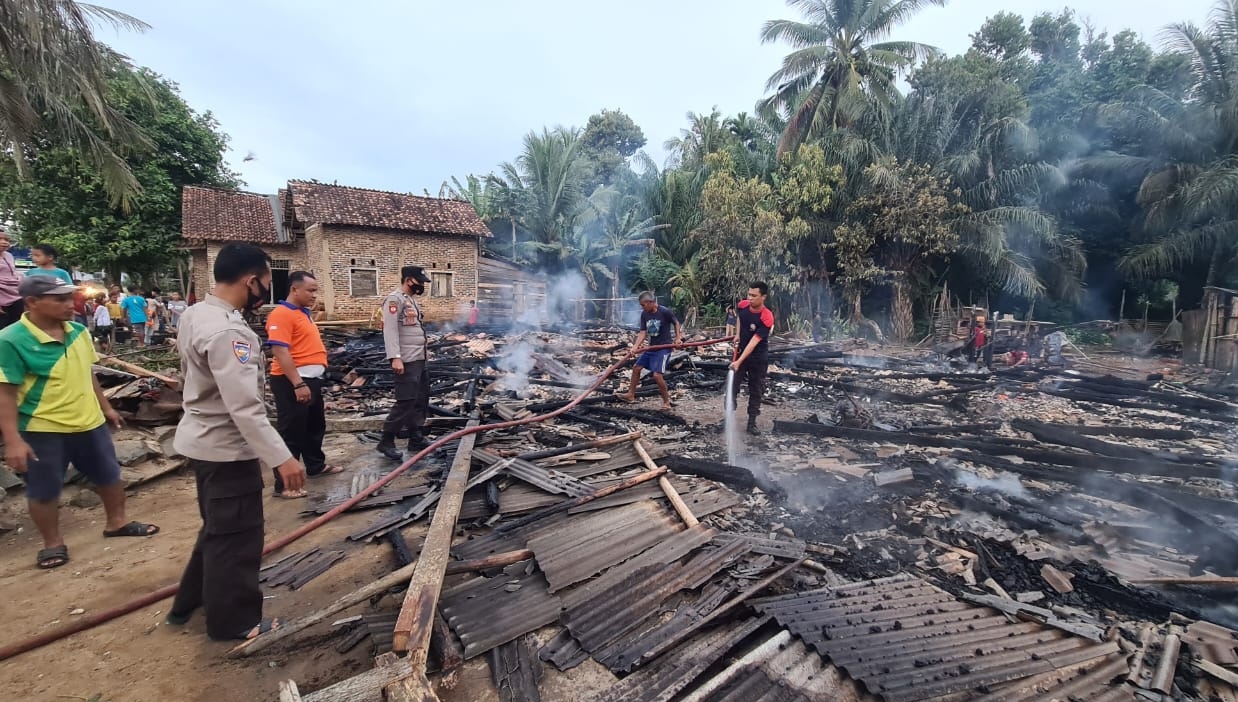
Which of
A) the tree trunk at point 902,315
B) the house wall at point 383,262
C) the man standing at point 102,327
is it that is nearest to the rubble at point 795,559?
the man standing at point 102,327

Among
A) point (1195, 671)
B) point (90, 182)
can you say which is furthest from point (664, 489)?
point (90, 182)

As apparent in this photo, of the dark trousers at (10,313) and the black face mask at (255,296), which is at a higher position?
the black face mask at (255,296)

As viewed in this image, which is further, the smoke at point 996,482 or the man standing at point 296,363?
the smoke at point 996,482

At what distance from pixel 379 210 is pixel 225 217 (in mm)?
6690

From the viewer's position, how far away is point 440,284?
64.6 feet

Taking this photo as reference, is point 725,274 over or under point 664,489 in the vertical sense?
over

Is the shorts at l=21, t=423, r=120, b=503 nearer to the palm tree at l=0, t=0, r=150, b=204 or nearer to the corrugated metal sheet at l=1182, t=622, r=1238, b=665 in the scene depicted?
the palm tree at l=0, t=0, r=150, b=204

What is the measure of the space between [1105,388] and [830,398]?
5576 mm

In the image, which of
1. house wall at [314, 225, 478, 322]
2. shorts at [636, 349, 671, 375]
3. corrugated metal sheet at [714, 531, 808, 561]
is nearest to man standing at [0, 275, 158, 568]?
corrugated metal sheet at [714, 531, 808, 561]

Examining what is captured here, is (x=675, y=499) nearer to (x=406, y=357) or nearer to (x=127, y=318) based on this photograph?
(x=406, y=357)

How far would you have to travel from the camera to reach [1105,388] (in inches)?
384

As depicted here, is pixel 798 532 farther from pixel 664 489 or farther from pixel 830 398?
pixel 830 398

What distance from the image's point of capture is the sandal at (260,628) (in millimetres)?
2527

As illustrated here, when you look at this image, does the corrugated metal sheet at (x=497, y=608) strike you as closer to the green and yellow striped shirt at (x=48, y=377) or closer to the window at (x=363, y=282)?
the green and yellow striped shirt at (x=48, y=377)
